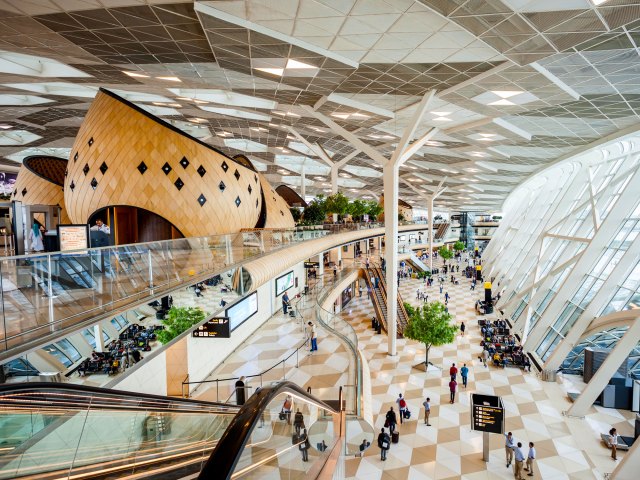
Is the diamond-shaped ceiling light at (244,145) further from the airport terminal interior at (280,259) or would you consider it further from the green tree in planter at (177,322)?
the green tree in planter at (177,322)

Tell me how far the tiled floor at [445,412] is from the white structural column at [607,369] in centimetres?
45

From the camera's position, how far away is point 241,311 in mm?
13992

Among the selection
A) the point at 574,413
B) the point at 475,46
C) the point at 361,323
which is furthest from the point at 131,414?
the point at 361,323

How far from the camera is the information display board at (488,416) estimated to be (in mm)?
10734

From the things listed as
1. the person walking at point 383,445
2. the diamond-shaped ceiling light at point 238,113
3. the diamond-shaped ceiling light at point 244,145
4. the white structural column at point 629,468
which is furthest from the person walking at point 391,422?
the diamond-shaped ceiling light at point 244,145

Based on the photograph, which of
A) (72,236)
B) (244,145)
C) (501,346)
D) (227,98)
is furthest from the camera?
(244,145)

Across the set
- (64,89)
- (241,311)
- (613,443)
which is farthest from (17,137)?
(613,443)

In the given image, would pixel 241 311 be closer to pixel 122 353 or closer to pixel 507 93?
pixel 122 353

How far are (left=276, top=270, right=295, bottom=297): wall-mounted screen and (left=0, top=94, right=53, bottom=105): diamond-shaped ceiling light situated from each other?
49.8ft

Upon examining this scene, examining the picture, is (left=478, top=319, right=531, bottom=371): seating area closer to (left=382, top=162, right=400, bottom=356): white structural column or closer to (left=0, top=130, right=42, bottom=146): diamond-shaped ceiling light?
(left=382, top=162, right=400, bottom=356): white structural column

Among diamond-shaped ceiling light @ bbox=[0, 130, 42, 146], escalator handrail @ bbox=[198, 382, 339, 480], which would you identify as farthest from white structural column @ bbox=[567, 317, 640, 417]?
diamond-shaped ceiling light @ bbox=[0, 130, 42, 146]

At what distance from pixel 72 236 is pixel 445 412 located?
13.1 metres

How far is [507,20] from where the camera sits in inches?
284

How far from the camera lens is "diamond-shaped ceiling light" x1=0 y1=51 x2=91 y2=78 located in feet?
44.2
